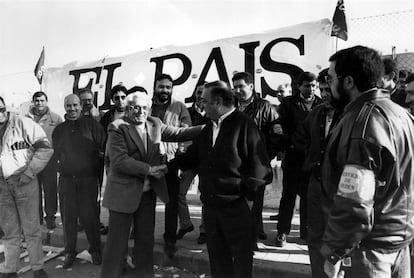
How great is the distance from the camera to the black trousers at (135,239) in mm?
3150

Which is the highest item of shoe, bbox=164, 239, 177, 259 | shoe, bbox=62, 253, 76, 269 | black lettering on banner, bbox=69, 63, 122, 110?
black lettering on banner, bbox=69, 63, 122, 110

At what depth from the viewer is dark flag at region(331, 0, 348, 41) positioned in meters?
4.73

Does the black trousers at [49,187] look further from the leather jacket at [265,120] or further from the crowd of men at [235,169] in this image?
the leather jacket at [265,120]

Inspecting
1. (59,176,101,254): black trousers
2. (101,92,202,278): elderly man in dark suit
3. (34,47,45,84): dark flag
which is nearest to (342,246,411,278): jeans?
(101,92,202,278): elderly man in dark suit

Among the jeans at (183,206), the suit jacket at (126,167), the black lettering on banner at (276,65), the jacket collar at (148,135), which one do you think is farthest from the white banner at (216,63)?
the suit jacket at (126,167)

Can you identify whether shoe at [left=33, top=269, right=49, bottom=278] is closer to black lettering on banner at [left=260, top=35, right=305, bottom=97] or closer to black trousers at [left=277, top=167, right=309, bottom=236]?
black trousers at [left=277, top=167, right=309, bottom=236]

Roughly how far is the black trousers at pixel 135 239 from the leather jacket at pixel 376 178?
6.62ft

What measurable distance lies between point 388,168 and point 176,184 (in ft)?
9.17

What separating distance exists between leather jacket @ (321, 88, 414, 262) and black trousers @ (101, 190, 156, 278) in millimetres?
2017

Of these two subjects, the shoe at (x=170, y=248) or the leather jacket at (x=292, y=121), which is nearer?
the leather jacket at (x=292, y=121)

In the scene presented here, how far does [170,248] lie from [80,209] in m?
1.19

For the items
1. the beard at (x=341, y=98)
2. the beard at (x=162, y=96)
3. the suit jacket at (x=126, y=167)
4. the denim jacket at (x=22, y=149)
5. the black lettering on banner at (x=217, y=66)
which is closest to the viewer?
the beard at (x=341, y=98)

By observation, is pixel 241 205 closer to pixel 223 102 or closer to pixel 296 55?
pixel 223 102

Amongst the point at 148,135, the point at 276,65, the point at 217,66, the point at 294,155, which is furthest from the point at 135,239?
the point at 217,66
